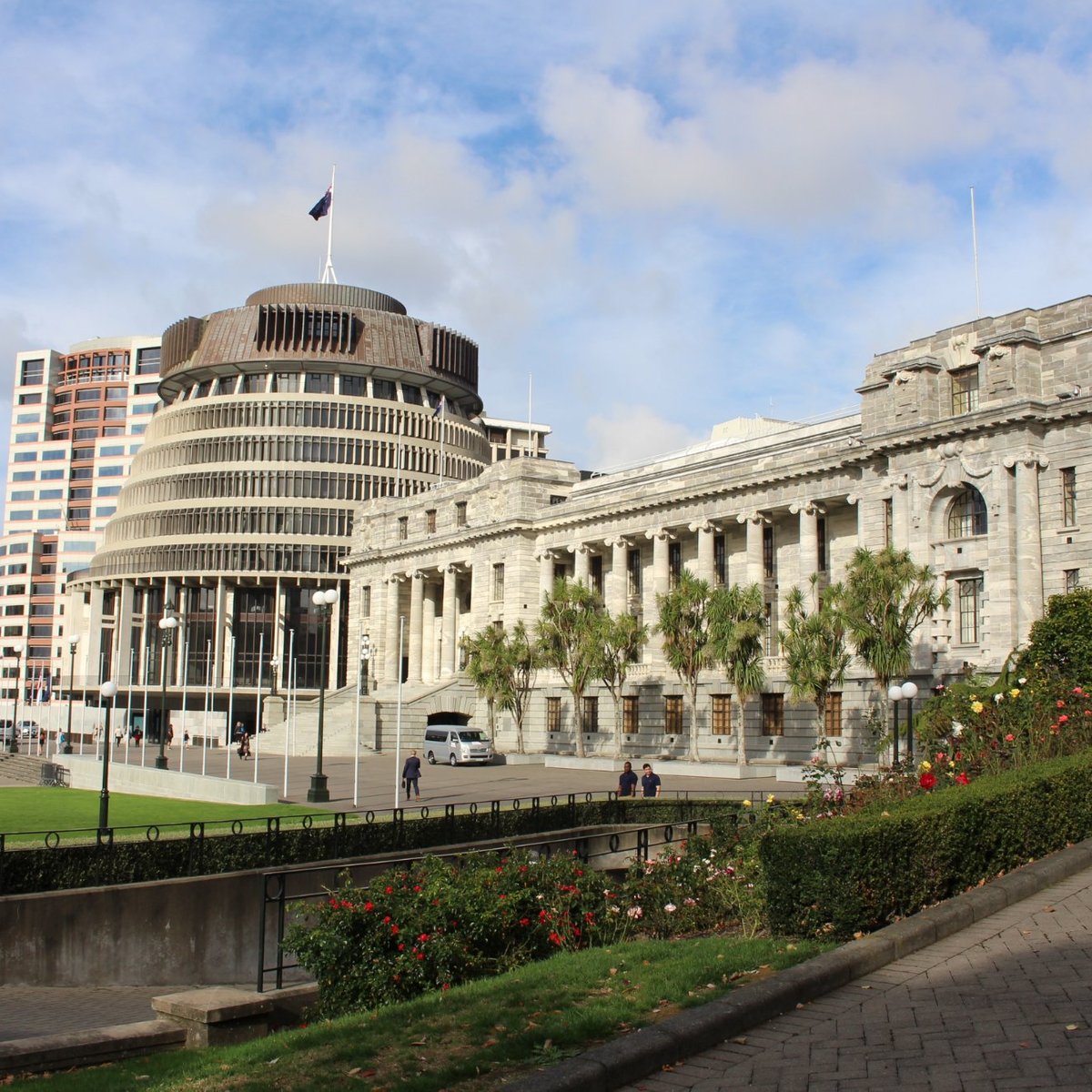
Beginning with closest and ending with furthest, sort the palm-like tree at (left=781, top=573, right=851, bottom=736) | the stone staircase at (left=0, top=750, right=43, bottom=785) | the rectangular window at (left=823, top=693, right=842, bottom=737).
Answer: the palm-like tree at (left=781, top=573, right=851, bottom=736) < the rectangular window at (left=823, top=693, right=842, bottom=737) < the stone staircase at (left=0, top=750, right=43, bottom=785)

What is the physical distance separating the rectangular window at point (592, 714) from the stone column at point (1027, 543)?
27.5 metres

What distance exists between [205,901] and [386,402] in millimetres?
87370

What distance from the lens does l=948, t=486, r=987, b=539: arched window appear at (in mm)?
46969

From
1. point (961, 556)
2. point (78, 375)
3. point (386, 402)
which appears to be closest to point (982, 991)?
point (961, 556)

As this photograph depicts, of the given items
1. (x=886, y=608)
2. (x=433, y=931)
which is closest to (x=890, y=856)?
(x=433, y=931)

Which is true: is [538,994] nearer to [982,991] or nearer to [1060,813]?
[982,991]

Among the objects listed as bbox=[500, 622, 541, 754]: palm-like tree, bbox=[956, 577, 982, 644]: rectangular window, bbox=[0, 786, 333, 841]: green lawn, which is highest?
bbox=[956, 577, 982, 644]: rectangular window

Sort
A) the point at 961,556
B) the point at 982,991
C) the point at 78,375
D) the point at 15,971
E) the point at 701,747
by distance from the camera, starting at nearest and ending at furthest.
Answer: the point at 982,991 < the point at 15,971 < the point at 961,556 < the point at 701,747 < the point at 78,375

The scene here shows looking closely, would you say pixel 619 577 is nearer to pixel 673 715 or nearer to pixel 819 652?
pixel 673 715

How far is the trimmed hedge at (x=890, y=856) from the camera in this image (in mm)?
11891

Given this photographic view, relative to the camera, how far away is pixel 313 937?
1295 cm

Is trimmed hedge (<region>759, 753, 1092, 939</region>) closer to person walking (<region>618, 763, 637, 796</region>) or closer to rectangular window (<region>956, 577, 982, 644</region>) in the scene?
person walking (<region>618, 763, 637, 796</region>)

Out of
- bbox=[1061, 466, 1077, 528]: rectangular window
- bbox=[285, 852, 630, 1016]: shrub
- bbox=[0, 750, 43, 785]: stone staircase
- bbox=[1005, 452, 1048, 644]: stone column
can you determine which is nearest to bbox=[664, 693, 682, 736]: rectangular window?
bbox=[1005, 452, 1048, 644]: stone column

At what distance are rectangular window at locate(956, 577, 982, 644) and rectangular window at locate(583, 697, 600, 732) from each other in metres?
24.7
